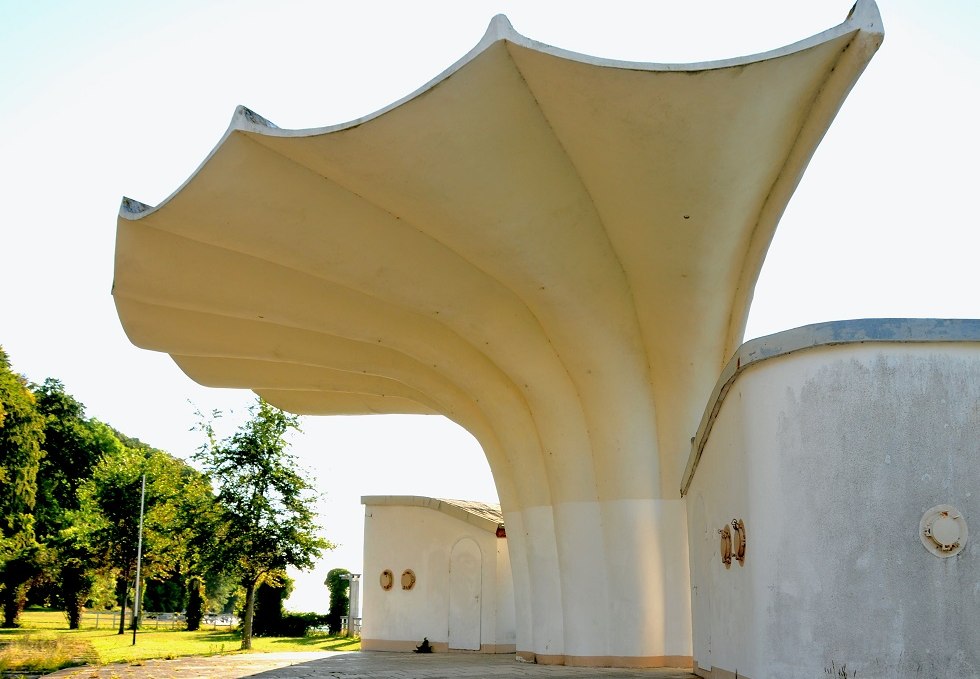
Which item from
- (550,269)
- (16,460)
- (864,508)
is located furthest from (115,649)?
(864,508)

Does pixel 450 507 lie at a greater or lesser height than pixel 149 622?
greater

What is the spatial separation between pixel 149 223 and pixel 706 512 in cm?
861

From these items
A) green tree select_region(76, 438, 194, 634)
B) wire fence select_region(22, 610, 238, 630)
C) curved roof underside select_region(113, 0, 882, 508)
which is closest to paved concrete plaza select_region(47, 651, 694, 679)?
curved roof underside select_region(113, 0, 882, 508)

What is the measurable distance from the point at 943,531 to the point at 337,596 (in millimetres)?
28206

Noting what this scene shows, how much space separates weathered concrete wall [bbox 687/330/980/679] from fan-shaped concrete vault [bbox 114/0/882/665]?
12.8 feet

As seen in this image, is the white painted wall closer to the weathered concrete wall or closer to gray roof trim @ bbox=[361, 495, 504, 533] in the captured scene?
gray roof trim @ bbox=[361, 495, 504, 533]

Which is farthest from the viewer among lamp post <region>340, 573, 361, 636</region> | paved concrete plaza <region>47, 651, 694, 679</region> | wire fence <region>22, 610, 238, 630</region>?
wire fence <region>22, 610, 238, 630</region>

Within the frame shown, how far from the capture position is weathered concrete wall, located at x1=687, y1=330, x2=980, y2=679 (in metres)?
7.91

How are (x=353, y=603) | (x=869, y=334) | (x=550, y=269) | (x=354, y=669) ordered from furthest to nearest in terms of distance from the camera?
(x=353, y=603) → (x=354, y=669) → (x=550, y=269) → (x=869, y=334)

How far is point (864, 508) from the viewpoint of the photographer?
8141 millimetres

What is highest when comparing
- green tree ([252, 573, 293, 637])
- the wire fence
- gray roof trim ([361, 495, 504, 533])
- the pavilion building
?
the pavilion building

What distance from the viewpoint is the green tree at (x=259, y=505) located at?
2648 cm

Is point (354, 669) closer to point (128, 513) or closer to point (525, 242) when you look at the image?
point (525, 242)

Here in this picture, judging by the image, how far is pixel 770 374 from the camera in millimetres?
8820
